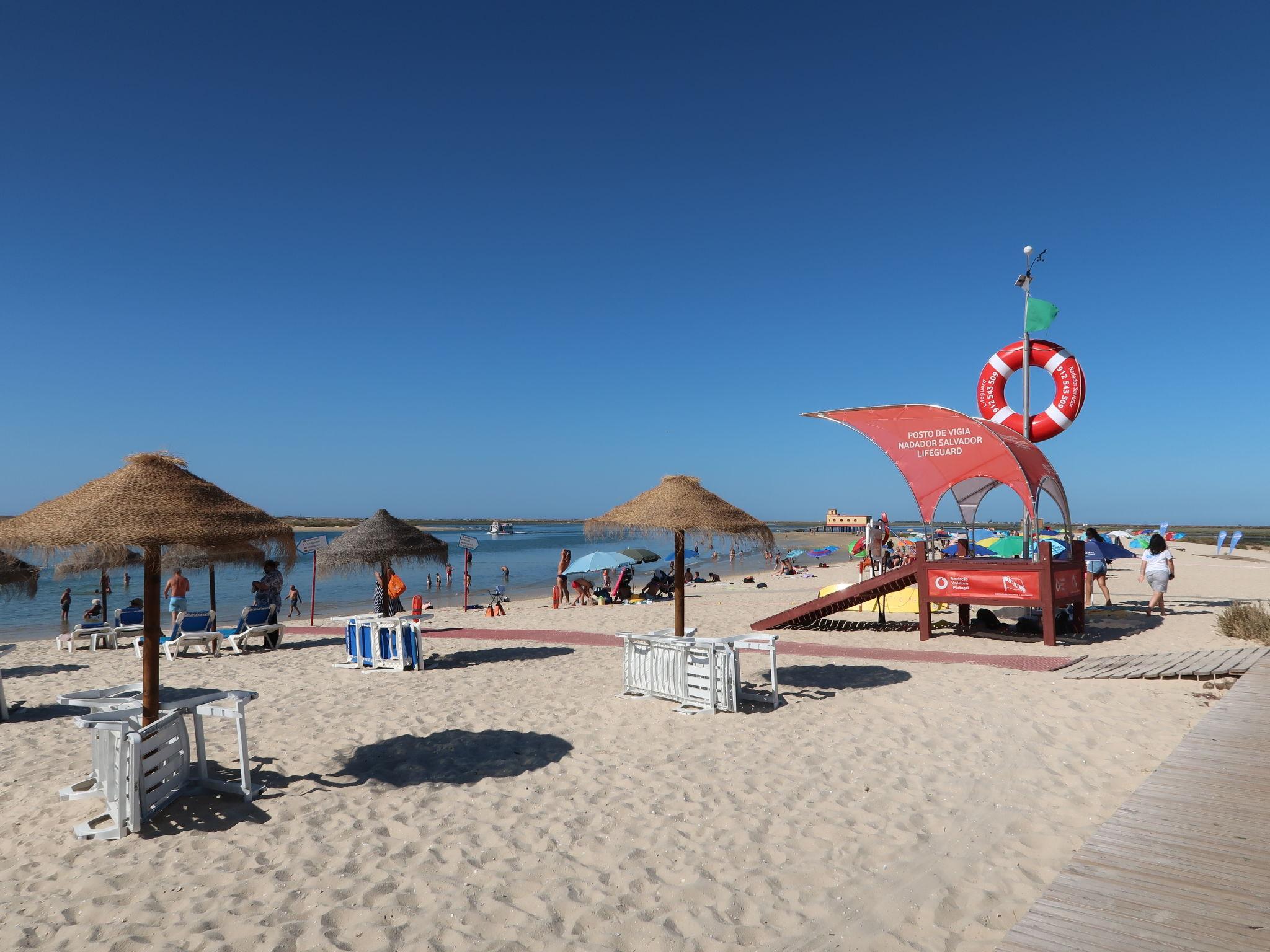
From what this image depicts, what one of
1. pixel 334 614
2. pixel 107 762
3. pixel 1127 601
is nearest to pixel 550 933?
pixel 107 762

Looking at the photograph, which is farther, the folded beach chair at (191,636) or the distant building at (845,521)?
the distant building at (845,521)

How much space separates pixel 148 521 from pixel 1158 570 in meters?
15.9

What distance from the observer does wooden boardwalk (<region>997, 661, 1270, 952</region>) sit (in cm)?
263

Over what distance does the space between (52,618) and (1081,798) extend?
2845cm

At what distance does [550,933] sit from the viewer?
Result: 11.3 ft

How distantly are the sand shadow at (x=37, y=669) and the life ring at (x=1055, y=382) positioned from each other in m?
15.6

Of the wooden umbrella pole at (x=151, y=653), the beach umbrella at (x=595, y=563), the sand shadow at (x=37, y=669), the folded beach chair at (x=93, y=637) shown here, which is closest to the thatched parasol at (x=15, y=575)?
the sand shadow at (x=37, y=669)

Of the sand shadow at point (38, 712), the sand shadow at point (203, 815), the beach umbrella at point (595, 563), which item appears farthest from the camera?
the beach umbrella at point (595, 563)

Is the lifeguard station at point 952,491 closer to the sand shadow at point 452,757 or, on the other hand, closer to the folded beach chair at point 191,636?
the sand shadow at point 452,757

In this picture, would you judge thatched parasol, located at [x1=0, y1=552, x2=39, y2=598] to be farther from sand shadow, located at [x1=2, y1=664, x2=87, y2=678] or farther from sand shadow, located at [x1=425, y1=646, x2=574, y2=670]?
sand shadow, located at [x1=425, y1=646, x2=574, y2=670]

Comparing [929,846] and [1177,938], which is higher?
[1177,938]

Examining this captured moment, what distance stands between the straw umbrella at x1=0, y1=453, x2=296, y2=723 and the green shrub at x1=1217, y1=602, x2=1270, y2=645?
40.8 ft

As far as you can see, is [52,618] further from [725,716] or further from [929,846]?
[929,846]

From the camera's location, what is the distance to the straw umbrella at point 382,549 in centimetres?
1112
